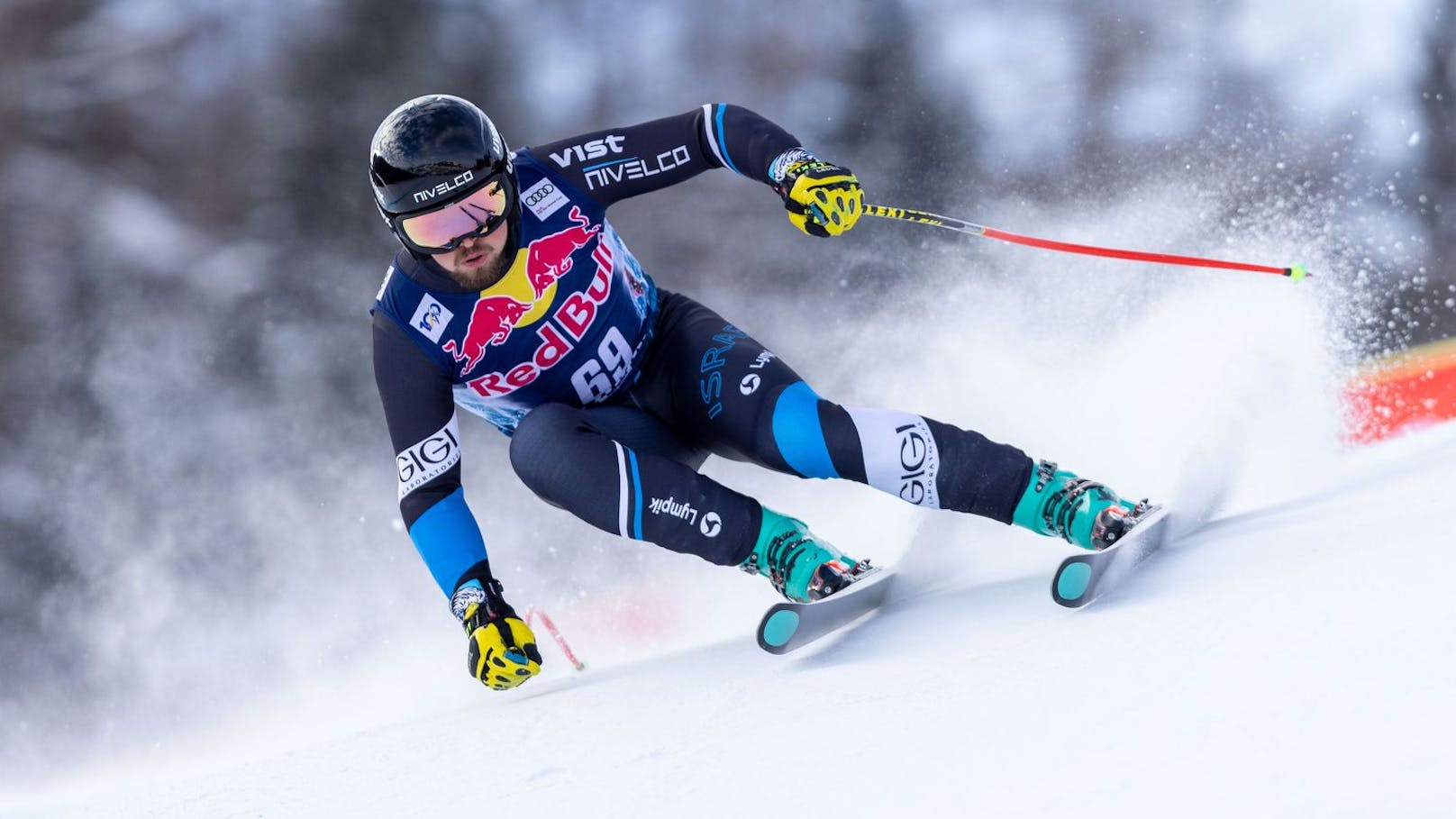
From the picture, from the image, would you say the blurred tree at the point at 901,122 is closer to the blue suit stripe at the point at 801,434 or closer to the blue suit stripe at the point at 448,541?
the blue suit stripe at the point at 801,434

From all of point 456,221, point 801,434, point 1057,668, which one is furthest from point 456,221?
point 1057,668

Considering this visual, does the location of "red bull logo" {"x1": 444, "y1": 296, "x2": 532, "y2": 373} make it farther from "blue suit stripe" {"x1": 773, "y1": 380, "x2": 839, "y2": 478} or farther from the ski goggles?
"blue suit stripe" {"x1": 773, "y1": 380, "x2": 839, "y2": 478}

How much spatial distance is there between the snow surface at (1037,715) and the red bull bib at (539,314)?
0.55 m

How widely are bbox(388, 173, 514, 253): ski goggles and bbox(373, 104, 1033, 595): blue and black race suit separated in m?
0.06

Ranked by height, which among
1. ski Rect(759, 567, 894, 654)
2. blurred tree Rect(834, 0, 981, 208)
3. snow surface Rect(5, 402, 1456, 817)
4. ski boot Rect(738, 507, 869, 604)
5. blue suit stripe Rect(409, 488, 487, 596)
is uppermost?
blurred tree Rect(834, 0, 981, 208)

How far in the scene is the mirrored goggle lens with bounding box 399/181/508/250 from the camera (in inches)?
76.4

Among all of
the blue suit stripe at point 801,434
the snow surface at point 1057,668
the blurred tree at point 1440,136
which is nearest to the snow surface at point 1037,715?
the snow surface at point 1057,668

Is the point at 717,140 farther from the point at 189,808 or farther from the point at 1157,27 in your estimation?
the point at 1157,27

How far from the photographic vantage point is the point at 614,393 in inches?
87.8

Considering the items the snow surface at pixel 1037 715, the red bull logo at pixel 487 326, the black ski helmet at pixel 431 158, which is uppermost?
the black ski helmet at pixel 431 158

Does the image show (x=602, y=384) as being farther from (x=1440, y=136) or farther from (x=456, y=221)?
(x=1440, y=136)

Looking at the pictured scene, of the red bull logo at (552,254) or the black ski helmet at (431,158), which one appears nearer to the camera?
the black ski helmet at (431,158)

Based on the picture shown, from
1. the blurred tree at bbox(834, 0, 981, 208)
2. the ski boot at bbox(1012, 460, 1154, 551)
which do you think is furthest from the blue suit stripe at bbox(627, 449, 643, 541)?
the blurred tree at bbox(834, 0, 981, 208)

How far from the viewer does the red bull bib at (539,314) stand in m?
2.03
